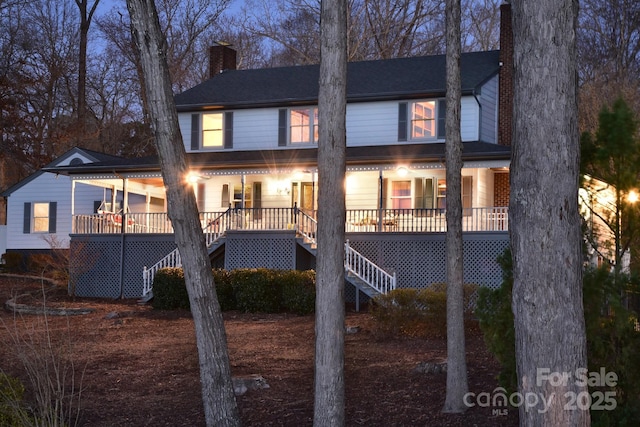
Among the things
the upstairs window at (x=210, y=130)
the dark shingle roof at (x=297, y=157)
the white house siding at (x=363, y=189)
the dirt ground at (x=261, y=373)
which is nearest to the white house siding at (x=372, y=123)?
the dark shingle roof at (x=297, y=157)

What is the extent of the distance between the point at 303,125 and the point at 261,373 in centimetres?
1534

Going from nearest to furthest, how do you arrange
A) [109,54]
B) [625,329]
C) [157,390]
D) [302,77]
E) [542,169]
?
[542,169], [625,329], [157,390], [302,77], [109,54]

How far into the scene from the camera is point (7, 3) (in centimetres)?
3869

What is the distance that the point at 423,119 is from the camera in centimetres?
2502

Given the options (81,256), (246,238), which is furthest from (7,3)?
(246,238)

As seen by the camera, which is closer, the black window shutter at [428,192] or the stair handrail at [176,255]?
the stair handrail at [176,255]

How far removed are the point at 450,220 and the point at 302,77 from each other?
794 inches

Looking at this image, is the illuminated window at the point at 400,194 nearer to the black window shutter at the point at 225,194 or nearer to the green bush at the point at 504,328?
the black window shutter at the point at 225,194

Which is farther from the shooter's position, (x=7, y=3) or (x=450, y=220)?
(x=7, y=3)

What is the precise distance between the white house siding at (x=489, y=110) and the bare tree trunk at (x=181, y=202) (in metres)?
17.9

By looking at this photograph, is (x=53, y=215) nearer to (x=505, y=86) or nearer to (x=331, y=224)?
(x=505, y=86)

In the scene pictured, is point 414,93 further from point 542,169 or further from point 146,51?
point 542,169

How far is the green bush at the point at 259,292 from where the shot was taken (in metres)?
20.5

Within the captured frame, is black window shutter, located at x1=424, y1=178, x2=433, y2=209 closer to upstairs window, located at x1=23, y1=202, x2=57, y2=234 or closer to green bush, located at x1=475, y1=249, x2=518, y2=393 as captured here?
upstairs window, located at x1=23, y1=202, x2=57, y2=234
